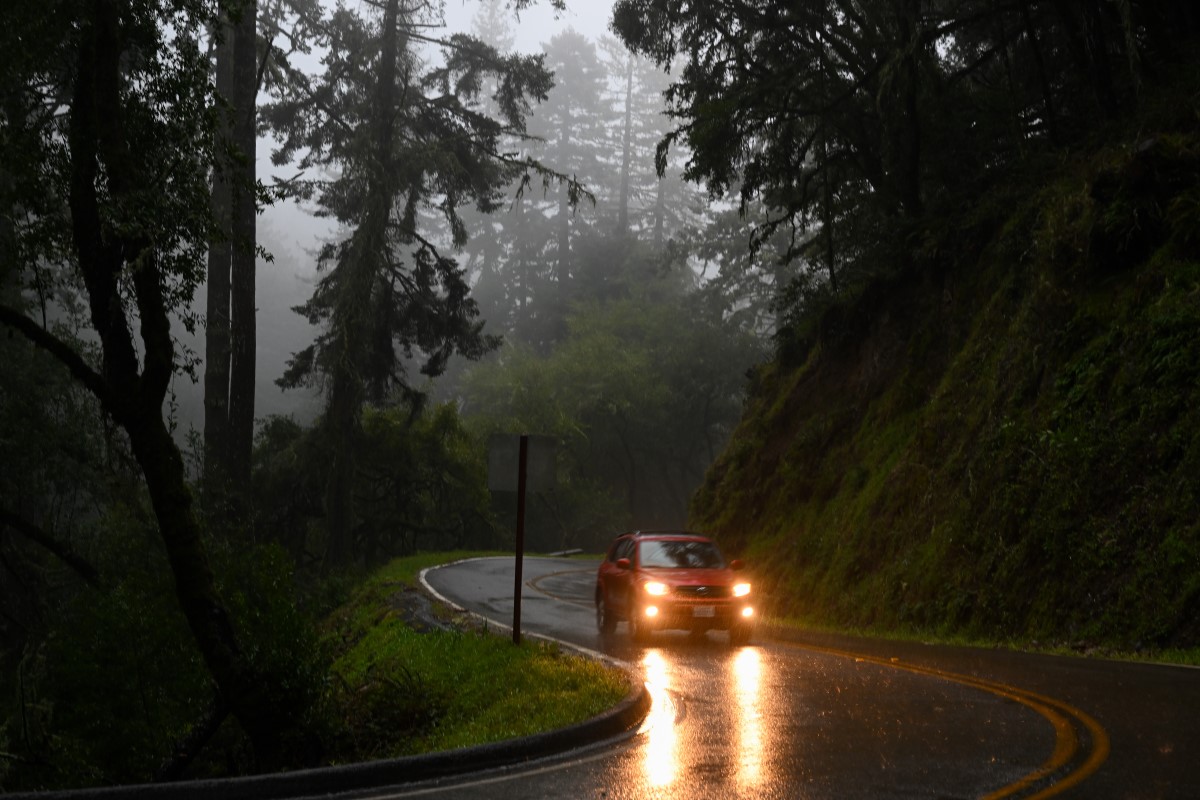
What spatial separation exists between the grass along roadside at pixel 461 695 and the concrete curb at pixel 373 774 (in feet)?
0.69

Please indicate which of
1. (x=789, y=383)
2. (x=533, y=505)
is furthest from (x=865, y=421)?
(x=533, y=505)

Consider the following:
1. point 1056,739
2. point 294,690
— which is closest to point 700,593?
point 294,690

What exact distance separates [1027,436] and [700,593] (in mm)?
5716

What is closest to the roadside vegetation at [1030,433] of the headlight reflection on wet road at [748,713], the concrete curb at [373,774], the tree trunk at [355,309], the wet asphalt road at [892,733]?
the wet asphalt road at [892,733]

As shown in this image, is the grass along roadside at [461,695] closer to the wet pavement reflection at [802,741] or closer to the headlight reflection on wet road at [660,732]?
the headlight reflection on wet road at [660,732]

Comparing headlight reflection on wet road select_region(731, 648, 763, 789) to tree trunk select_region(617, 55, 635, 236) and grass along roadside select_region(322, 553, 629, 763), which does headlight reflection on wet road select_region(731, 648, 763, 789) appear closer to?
grass along roadside select_region(322, 553, 629, 763)

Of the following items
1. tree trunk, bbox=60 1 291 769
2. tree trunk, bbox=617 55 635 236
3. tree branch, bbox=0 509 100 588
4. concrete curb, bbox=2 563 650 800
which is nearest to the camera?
concrete curb, bbox=2 563 650 800

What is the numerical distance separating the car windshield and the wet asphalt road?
3114mm

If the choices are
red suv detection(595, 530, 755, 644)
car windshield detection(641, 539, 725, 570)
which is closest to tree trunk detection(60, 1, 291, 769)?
red suv detection(595, 530, 755, 644)

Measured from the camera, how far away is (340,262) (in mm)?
37688

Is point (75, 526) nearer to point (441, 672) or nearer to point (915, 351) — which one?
point (441, 672)

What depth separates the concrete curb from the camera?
6.94 m

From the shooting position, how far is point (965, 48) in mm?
29953

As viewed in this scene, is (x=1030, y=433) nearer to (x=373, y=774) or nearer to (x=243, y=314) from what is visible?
(x=373, y=774)
